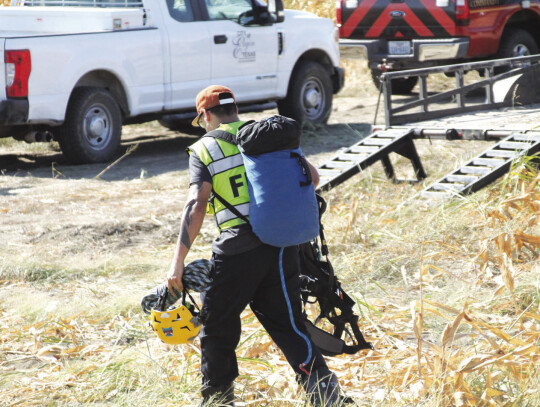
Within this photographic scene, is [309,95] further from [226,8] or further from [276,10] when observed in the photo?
[226,8]

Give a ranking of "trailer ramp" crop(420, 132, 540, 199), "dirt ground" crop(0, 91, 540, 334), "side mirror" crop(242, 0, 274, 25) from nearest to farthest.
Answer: "dirt ground" crop(0, 91, 540, 334) → "trailer ramp" crop(420, 132, 540, 199) → "side mirror" crop(242, 0, 274, 25)

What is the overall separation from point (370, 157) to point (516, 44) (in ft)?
21.1

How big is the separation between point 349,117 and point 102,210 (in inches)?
233

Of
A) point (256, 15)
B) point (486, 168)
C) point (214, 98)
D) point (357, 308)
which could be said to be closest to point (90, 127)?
point (256, 15)

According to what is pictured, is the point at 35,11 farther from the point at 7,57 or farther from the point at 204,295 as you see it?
the point at 204,295

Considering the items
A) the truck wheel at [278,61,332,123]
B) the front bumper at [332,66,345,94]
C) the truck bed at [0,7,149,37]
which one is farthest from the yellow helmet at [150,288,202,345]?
the front bumper at [332,66,345,94]

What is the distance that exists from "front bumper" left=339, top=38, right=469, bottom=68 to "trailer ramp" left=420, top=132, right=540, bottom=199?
17.7 feet

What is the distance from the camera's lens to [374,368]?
13.5 feet

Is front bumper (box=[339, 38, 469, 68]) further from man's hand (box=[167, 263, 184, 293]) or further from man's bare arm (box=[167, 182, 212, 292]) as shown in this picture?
man's hand (box=[167, 263, 184, 293])

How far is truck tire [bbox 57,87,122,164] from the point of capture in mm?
9180

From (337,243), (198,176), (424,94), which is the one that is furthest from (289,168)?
(424,94)

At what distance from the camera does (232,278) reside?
11.7 ft

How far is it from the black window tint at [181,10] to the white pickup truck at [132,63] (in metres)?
0.01

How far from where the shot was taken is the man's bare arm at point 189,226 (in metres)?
3.54
